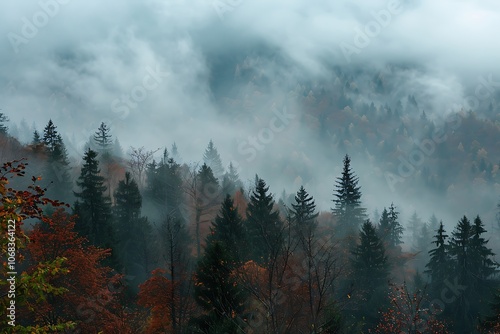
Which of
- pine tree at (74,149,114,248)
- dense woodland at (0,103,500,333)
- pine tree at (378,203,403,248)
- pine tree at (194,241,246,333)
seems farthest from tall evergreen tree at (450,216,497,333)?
pine tree at (74,149,114,248)

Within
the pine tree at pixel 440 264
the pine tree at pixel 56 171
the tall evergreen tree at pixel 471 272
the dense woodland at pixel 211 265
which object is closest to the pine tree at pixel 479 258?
the tall evergreen tree at pixel 471 272

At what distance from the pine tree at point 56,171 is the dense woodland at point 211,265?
0.22 meters

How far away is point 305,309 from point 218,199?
4019 cm

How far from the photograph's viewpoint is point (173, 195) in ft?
216

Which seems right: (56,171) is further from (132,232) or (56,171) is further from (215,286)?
(215,286)

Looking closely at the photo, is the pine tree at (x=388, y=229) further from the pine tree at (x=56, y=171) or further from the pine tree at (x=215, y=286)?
the pine tree at (x=56, y=171)

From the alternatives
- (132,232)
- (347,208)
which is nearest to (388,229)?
(347,208)

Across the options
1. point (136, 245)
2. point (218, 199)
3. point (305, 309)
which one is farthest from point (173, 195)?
point (305, 309)

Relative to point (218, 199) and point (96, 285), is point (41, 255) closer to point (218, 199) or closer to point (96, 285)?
point (96, 285)

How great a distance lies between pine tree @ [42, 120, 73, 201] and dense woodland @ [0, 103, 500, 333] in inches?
8.7

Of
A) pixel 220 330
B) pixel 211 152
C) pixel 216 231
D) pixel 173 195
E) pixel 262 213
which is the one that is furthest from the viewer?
pixel 211 152

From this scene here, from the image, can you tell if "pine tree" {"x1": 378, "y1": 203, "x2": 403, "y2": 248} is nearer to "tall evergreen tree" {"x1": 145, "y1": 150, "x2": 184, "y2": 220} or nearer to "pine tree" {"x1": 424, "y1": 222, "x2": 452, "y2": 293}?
"pine tree" {"x1": 424, "y1": 222, "x2": 452, "y2": 293}

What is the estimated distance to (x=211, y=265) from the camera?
25.6 m

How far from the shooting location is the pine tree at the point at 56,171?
60.8m
